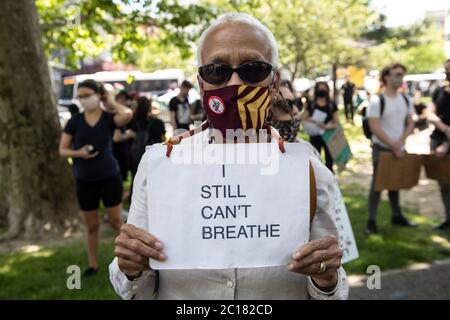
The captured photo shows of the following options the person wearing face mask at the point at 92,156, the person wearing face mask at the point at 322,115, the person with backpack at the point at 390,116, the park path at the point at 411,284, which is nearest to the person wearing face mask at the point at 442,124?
the person with backpack at the point at 390,116

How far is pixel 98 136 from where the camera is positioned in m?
4.55

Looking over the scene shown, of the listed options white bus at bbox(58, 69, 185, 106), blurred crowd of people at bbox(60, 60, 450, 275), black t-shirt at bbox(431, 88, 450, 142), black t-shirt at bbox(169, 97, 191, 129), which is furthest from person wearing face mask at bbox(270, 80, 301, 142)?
white bus at bbox(58, 69, 185, 106)

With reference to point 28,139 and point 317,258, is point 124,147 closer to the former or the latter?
point 28,139

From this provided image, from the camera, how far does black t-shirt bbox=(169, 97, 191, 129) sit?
323 inches

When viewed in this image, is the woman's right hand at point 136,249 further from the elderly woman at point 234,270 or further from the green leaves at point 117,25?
the green leaves at point 117,25

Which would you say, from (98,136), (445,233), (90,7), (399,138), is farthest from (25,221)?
(445,233)

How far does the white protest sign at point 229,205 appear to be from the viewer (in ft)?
4.41

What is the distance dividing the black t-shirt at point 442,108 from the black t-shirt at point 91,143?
11.8 ft

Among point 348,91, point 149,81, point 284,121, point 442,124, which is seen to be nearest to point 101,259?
point 284,121

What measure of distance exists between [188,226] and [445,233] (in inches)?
195

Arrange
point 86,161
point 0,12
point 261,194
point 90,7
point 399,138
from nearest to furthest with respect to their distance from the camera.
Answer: point 261,194
point 86,161
point 399,138
point 0,12
point 90,7

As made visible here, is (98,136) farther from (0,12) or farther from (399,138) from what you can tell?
(399,138)

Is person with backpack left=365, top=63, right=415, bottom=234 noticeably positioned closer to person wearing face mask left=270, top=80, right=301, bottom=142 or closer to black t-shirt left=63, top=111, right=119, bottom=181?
person wearing face mask left=270, top=80, right=301, bottom=142

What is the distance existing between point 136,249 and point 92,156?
3293 mm
